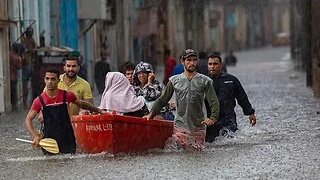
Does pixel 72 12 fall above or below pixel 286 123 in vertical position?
above

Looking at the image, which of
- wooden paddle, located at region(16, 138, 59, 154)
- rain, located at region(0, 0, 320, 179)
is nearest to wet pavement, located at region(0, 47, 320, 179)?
rain, located at region(0, 0, 320, 179)

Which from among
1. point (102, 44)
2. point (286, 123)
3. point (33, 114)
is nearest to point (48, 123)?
point (33, 114)

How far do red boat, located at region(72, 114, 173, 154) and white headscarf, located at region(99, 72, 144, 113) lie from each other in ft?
1.70

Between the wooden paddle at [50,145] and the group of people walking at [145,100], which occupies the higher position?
the group of people walking at [145,100]

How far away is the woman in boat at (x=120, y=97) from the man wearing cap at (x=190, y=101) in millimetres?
394

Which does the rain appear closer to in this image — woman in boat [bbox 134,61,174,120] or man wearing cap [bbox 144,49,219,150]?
man wearing cap [bbox 144,49,219,150]

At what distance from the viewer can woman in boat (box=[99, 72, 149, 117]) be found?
49.8 feet

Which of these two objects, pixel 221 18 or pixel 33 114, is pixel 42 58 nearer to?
pixel 33 114

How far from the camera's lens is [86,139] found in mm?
14734

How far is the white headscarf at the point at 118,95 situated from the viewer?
49.8ft

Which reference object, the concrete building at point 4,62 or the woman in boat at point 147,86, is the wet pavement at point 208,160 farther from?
the concrete building at point 4,62

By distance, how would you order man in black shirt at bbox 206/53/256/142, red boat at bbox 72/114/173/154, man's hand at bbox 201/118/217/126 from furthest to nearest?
man in black shirt at bbox 206/53/256/142 < man's hand at bbox 201/118/217/126 < red boat at bbox 72/114/173/154

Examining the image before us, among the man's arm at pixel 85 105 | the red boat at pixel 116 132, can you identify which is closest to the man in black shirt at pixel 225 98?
the red boat at pixel 116 132

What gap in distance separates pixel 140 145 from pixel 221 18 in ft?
266
